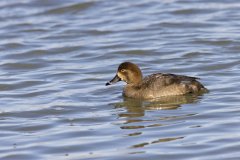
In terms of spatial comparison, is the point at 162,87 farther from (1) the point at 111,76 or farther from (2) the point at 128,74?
(1) the point at 111,76

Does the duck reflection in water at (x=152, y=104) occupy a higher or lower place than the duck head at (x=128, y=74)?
lower

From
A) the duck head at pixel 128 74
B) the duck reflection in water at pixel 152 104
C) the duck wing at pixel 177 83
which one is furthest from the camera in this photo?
the duck head at pixel 128 74

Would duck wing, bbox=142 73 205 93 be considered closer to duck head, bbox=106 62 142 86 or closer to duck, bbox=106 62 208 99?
duck, bbox=106 62 208 99

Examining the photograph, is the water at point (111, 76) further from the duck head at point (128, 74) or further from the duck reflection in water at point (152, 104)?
the duck head at point (128, 74)

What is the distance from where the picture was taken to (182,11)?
2122 centimetres

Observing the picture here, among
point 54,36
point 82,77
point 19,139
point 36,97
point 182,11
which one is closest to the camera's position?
point 19,139

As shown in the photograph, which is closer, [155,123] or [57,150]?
[57,150]

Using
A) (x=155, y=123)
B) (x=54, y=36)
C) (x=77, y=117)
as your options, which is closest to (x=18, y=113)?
(x=77, y=117)

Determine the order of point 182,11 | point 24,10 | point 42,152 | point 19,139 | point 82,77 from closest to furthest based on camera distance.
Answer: point 42,152
point 19,139
point 82,77
point 182,11
point 24,10

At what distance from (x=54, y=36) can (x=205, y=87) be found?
649 cm

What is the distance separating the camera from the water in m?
10.3

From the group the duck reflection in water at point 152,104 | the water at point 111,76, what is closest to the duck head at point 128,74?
the water at point 111,76

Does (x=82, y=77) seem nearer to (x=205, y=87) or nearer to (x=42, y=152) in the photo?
(x=205, y=87)

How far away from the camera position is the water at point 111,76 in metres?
10.3
